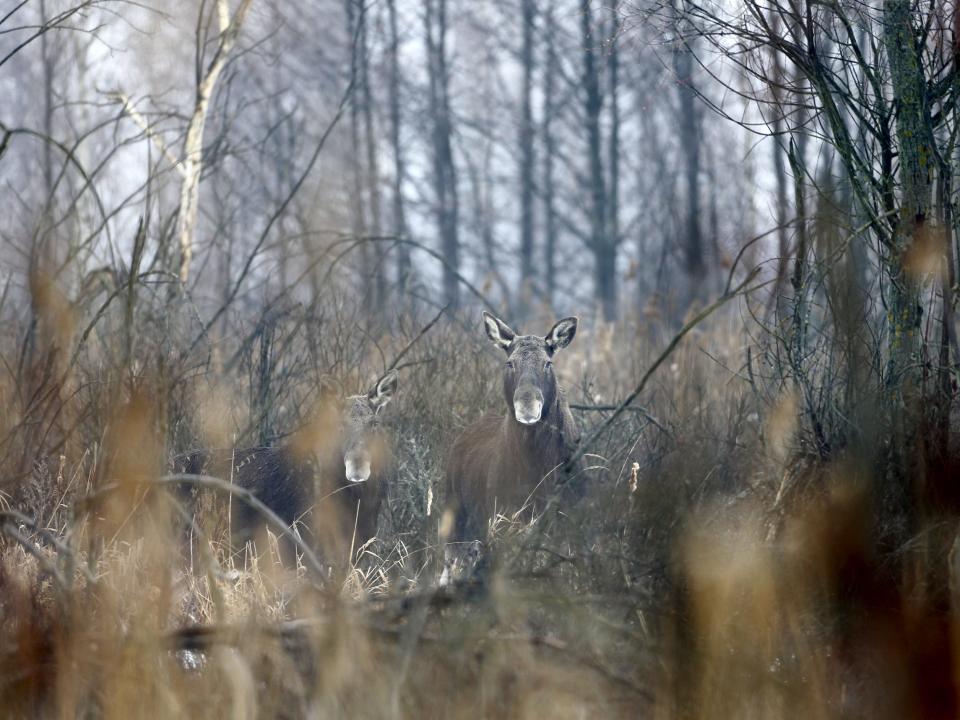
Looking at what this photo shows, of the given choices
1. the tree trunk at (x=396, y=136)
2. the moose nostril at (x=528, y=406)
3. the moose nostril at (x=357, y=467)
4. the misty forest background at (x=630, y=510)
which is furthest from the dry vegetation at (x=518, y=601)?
the tree trunk at (x=396, y=136)

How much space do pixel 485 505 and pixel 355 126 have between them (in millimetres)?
15903

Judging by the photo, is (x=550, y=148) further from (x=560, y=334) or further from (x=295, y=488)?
(x=295, y=488)

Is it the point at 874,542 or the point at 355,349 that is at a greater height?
the point at 355,349

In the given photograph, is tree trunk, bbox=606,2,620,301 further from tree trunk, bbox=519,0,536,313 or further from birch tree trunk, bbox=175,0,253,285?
birch tree trunk, bbox=175,0,253,285

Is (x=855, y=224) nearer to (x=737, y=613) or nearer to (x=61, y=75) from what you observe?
(x=737, y=613)

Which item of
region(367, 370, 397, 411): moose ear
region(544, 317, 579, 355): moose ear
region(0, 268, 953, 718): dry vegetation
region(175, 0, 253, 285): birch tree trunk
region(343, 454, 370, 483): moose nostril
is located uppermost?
region(175, 0, 253, 285): birch tree trunk

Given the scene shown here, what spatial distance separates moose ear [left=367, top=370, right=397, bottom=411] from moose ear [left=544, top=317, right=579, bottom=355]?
121 cm

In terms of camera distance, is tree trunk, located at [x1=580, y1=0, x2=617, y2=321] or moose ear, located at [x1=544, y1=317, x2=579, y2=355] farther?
tree trunk, located at [x1=580, y1=0, x2=617, y2=321]

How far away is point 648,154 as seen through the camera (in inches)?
1049

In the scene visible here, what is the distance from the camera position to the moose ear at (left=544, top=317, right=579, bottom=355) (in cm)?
830

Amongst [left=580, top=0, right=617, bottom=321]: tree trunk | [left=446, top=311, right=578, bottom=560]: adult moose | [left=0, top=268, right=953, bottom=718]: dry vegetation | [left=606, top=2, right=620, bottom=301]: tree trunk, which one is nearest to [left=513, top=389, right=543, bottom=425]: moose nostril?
[left=446, top=311, right=578, bottom=560]: adult moose

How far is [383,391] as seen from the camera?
25.4ft

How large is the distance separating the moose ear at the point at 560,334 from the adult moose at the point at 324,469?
122cm

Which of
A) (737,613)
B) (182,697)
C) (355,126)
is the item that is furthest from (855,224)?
(355,126)
